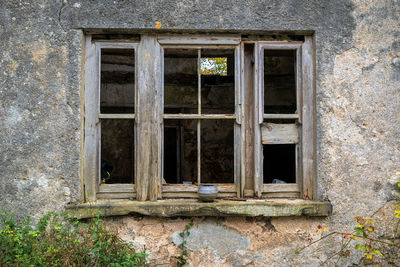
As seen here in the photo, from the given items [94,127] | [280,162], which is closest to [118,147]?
[280,162]

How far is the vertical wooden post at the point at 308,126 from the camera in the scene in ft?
9.84

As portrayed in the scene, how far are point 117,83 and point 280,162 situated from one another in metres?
4.33

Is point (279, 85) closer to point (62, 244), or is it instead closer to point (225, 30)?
point (225, 30)

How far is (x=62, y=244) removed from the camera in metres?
2.63

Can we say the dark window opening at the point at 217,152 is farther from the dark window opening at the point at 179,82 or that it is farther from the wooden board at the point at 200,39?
the wooden board at the point at 200,39

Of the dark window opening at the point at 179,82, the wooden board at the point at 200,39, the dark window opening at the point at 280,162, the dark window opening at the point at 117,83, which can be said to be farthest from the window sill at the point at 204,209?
the dark window opening at the point at 117,83

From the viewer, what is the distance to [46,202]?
2820mm

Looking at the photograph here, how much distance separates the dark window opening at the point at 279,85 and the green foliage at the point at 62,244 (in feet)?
18.4

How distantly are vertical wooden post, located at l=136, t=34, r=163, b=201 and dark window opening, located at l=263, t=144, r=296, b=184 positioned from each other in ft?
15.0

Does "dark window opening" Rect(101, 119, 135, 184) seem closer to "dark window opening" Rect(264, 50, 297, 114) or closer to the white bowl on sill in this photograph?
"dark window opening" Rect(264, 50, 297, 114)

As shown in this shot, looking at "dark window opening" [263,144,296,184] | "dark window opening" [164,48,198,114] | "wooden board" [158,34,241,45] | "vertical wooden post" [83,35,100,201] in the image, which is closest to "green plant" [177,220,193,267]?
"vertical wooden post" [83,35,100,201]

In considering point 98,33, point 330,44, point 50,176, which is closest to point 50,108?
point 50,176

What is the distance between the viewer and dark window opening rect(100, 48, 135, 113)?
28.1 ft

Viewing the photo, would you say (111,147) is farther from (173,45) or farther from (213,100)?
(173,45)
